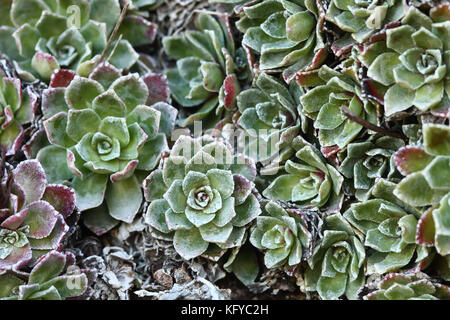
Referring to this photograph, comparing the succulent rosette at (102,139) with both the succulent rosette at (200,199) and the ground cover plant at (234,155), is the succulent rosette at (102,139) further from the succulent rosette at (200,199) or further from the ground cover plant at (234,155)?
the succulent rosette at (200,199)

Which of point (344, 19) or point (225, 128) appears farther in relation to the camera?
point (225, 128)

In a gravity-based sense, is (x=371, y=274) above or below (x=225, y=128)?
below

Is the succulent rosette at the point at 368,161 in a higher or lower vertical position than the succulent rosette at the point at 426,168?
lower

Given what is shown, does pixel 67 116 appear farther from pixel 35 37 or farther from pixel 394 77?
pixel 394 77

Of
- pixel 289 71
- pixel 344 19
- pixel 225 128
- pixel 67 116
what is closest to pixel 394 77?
pixel 344 19

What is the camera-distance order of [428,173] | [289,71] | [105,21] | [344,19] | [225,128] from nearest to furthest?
[428,173] → [344,19] → [289,71] → [225,128] → [105,21]

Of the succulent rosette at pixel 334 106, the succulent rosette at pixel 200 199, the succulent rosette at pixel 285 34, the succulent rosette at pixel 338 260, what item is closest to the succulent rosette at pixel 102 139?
the succulent rosette at pixel 200 199
